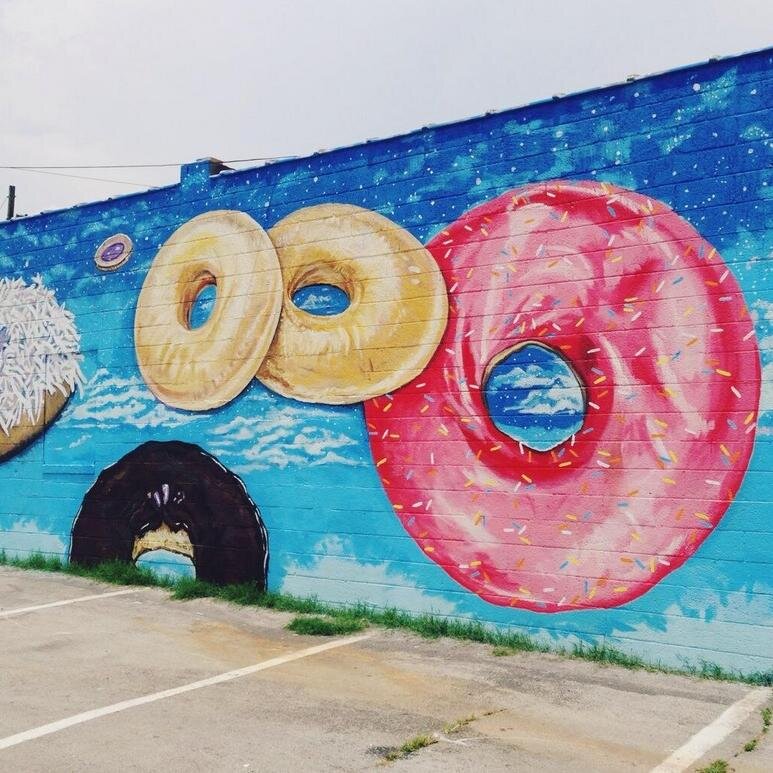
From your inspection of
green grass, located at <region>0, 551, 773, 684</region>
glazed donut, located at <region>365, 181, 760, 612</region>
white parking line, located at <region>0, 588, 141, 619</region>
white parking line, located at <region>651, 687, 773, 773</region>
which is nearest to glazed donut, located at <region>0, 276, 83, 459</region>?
green grass, located at <region>0, 551, 773, 684</region>

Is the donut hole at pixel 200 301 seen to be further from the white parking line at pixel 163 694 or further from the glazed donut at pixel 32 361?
the white parking line at pixel 163 694

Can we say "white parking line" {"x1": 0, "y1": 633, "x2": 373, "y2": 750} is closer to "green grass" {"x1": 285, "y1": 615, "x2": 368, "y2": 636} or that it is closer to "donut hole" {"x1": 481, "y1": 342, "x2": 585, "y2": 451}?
"green grass" {"x1": 285, "y1": 615, "x2": 368, "y2": 636}

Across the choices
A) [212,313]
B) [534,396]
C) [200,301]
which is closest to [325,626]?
[534,396]

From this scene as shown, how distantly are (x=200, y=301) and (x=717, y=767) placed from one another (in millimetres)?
6665

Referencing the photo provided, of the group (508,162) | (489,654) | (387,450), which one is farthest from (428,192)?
(489,654)

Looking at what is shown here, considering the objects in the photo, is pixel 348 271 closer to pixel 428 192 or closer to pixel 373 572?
pixel 428 192

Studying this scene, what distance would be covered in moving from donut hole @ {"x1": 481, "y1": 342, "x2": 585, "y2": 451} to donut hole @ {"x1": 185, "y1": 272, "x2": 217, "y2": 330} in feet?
10.8

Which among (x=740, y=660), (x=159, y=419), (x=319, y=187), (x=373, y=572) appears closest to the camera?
(x=740, y=660)

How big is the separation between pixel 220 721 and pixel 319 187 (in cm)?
514

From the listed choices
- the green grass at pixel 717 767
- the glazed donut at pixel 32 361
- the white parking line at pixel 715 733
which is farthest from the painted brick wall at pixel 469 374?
the green grass at pixel 717 767

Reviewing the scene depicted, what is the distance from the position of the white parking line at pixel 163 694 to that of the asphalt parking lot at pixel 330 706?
15mm

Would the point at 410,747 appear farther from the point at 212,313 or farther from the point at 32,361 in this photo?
the point at 32,361

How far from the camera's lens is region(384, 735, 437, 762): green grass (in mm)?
4824

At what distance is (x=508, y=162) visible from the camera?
25.1 feet
